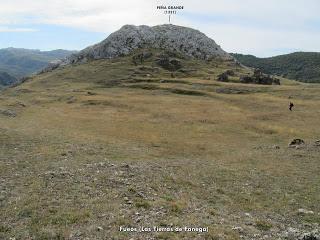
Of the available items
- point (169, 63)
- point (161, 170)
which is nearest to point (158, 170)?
point (161, 170)

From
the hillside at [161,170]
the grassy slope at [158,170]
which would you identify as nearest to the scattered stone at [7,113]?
the hillside at [161,170]

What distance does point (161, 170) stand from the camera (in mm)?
34562

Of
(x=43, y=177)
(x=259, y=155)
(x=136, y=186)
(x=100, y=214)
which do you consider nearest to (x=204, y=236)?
(x=100, y=214)

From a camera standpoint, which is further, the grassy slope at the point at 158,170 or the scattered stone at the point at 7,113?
the scattered stone at the point at 7,113

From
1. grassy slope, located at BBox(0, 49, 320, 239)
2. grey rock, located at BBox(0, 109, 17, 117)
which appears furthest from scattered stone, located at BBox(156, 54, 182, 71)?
grey rock, located at BBox(0, 109, 17, 117)

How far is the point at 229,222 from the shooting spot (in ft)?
75.0

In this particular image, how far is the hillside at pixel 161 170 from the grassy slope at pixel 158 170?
94 mm

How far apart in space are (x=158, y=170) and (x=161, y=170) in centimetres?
31

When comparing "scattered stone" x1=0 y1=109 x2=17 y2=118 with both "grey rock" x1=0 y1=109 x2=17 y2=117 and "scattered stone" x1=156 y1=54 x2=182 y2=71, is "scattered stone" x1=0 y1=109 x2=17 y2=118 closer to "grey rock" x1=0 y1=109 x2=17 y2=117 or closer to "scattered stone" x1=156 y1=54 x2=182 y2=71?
"grey rock" x1=0 y1=109 x2=17 y2=117

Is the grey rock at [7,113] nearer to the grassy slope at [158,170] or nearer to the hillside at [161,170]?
the hillside at [161,170]

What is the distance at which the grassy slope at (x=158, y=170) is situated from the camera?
878 inches

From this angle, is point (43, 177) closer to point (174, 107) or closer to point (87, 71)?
point (174, 107)

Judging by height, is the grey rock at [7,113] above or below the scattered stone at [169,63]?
below

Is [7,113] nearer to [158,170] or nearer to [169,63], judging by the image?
[158,170]
